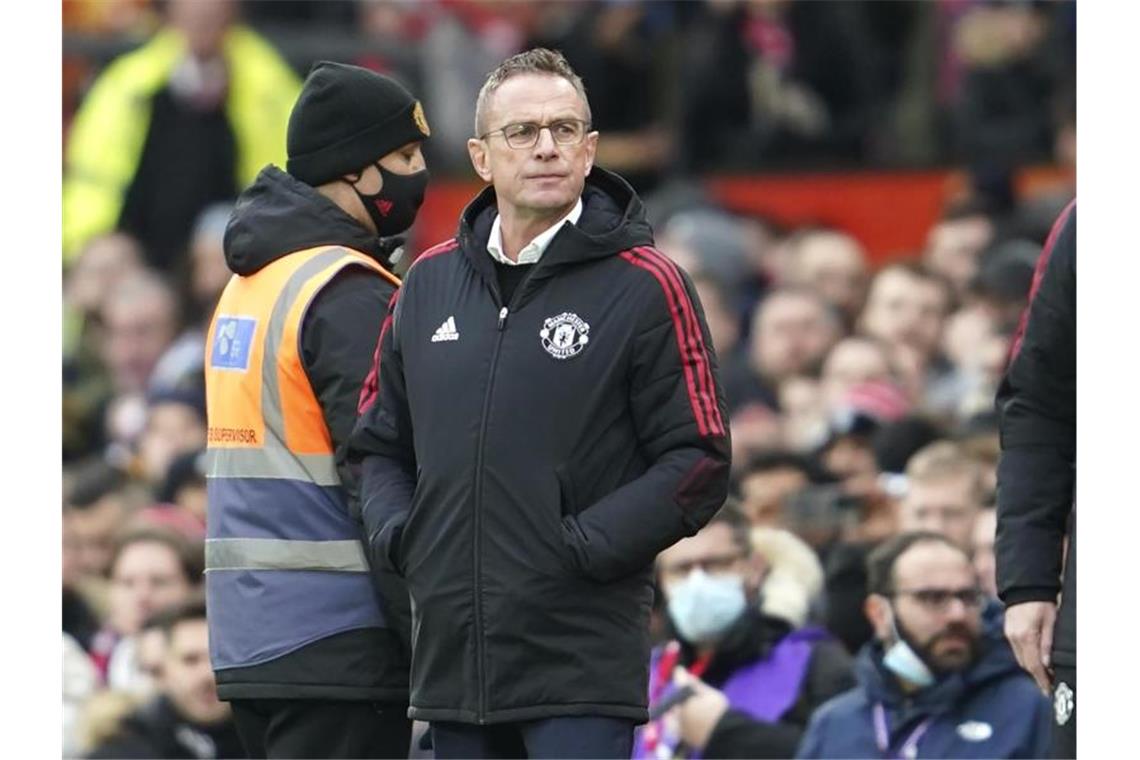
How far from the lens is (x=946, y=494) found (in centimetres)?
956

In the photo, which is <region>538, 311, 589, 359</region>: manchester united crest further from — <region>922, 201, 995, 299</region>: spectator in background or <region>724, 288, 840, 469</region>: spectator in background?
<region>922, 201, 995, 299</region>: spectator in background

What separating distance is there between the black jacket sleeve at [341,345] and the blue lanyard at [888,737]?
2.41 m

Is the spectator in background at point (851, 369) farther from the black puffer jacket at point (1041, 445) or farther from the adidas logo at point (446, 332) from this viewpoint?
the adidas logo at point (446, 332)

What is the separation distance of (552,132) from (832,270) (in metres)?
8.70

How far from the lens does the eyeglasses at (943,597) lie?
27.6 ft

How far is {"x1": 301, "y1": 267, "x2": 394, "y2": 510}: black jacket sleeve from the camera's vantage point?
21.6 ft

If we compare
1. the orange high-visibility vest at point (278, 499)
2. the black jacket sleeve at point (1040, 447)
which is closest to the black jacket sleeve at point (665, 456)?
the black jacket sleeve at point (1040, 447)

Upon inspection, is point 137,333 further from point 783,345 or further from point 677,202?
point 783,345

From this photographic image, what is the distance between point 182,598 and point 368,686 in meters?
4.54

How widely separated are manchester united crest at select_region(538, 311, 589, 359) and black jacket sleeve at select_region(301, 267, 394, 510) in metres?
0.69

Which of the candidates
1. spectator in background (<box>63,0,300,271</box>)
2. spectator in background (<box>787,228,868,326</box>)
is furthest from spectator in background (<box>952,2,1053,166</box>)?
spectator in background (<box>63,0,300,271</box>)

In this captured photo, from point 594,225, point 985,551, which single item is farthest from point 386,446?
point 985,551

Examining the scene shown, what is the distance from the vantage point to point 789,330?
44.9 feet
